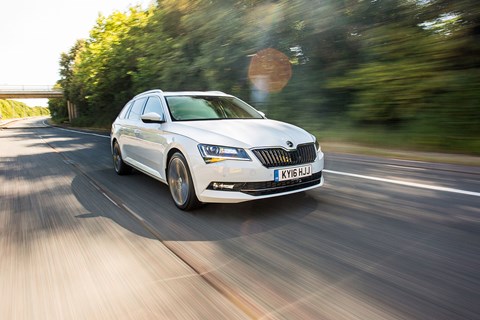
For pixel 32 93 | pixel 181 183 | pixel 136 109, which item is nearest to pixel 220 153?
pixel 181 183

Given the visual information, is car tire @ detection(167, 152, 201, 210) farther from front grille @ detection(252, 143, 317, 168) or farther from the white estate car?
front grille @ detection(252, 143, 317, 168)

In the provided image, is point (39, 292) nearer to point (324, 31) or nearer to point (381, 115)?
point (381, 115)

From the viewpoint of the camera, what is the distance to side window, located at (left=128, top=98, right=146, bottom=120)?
245 inches

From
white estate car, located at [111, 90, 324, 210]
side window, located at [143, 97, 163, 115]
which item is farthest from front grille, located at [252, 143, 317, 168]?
side window, located at [143, 97, 163, 115]

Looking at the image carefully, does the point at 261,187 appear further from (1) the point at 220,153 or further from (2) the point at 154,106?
(2) the point at 154,106

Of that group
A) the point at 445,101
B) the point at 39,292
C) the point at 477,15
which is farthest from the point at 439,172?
the point at 39,292

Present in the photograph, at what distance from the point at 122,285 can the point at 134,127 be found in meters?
4.01

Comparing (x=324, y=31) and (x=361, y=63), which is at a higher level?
(x=324, y=31)

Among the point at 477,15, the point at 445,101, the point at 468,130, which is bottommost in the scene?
the point at 468,130

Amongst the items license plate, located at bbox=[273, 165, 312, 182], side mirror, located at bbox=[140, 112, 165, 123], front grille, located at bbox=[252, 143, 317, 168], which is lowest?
license plate, located at bbox=[273, 165, 312, 182]

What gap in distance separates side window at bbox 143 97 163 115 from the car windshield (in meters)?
0.16

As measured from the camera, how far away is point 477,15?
27.3ft

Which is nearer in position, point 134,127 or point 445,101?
point 134,127

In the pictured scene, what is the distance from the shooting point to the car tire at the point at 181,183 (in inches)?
165
